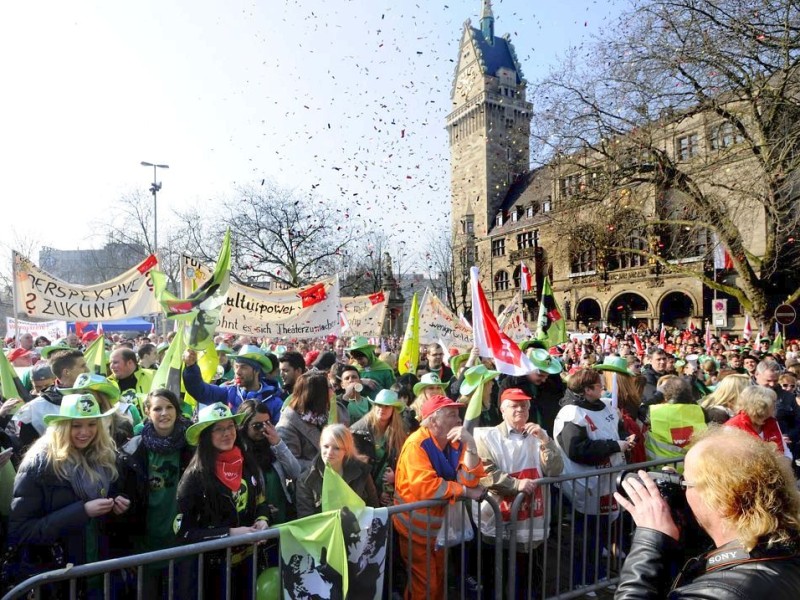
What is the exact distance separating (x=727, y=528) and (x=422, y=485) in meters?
1.96

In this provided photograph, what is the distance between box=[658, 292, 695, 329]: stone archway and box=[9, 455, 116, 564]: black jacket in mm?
35259

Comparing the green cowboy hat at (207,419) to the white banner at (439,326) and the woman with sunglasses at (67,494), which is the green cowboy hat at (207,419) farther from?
the white banner at (439,326)

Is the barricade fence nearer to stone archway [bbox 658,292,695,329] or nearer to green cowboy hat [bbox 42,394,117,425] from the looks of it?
green cowboy hat [bbox 42,394,117,425]

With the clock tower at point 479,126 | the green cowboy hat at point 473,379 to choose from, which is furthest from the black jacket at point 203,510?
the clock tower at point 479,126

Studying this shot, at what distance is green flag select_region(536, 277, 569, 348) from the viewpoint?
9562mm

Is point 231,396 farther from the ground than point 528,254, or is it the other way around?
point 528,254

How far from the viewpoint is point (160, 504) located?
3371mm

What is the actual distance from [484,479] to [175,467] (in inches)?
78.9

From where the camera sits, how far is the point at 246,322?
369 inches

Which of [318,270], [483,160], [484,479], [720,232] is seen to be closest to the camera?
[484,479]

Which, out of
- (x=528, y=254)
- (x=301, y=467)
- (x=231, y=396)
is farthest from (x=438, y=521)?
(x=528, y=254)

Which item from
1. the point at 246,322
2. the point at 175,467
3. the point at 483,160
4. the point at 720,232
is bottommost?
the point at 175,467

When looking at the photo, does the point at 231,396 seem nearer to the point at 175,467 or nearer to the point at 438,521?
the point at 175,467

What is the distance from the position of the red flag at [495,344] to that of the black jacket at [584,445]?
3.26 feet
